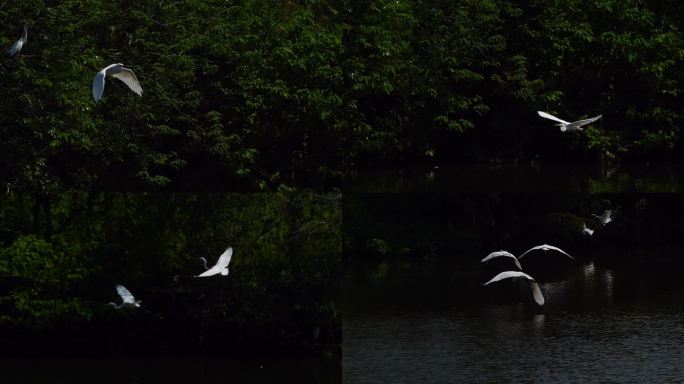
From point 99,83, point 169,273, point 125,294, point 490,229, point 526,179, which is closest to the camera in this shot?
point 99,83

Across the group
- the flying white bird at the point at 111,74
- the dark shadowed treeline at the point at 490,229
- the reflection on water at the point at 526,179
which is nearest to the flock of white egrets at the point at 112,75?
the flying white bird at the point at 111,74

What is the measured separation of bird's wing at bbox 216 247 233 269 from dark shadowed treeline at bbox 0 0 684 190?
455 centimetres

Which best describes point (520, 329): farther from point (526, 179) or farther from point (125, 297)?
point (125, 297)

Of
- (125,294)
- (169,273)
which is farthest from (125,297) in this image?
(169,273)

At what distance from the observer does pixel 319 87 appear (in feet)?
68.9

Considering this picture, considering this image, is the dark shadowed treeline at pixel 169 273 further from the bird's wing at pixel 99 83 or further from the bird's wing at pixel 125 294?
the bird's wing at pixel 99 83

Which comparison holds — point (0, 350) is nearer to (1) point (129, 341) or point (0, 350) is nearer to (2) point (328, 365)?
(1) point (129, 341)

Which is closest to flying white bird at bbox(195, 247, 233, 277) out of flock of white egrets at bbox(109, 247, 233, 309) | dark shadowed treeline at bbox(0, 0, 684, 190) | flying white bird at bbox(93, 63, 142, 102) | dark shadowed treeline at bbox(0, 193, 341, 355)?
flock of white egrets at bbox(109, 247, 233, 309)

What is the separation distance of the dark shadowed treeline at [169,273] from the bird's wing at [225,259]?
1.19 feet

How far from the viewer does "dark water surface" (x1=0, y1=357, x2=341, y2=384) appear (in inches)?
584

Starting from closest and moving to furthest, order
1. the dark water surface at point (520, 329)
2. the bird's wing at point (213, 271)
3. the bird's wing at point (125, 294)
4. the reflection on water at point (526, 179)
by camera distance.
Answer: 1. the bird's wing at point (213, 271)
2. the bird's wing at point (125, 294)
3. the dark water surface at point (520, 329)
4. the reflection on water at point (526, 179)

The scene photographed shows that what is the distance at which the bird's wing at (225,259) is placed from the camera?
47.0ft

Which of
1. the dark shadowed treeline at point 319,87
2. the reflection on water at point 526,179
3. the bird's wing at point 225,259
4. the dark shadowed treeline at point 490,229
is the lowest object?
the bird's wing at point 225,259

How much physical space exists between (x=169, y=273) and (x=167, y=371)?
1047 mm
